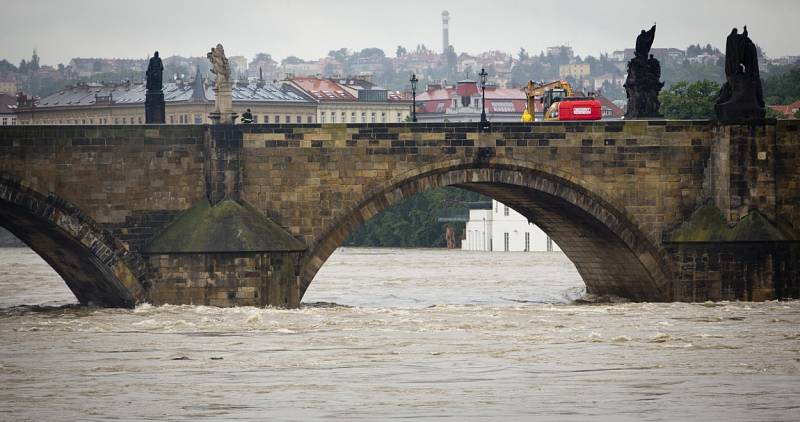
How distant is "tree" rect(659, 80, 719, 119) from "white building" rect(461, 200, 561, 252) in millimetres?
9583

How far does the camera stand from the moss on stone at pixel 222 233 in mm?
47938

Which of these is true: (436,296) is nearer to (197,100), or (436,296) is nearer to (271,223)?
(271,223)

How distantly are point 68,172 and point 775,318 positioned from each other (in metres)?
17.4

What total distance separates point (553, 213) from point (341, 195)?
24.7 ft

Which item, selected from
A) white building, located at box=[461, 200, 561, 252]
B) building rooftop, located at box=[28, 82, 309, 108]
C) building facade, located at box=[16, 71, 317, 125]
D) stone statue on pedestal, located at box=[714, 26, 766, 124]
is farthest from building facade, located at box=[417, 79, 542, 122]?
stone statue on pedestal, located at box=[714, 26, 766, 124]

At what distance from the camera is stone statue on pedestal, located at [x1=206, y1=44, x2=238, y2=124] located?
49406 millimetres

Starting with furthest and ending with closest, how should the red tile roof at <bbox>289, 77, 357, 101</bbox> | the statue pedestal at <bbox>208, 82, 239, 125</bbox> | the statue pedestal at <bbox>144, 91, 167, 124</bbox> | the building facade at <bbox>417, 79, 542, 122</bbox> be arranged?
1. the building facade at <bbox>417, 79, 542, 122</bbox>
2. the red tile roof at <bbox>289, 77, 357, 101</bbox>
3. the statue pedestal at <bbox>144, 91, 167, 124</bbox>
4. the statue pedestal at <bbox>208, 82, 239, 125</bbox>

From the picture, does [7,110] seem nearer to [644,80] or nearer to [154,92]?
[644,80]

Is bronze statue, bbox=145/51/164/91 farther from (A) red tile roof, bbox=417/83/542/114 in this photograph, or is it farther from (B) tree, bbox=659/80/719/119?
(A) red tile roof, bbox=417/83/542/114

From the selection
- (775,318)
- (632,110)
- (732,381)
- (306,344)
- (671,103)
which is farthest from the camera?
(671,103)

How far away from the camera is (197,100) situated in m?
128

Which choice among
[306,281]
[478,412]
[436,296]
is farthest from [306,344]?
[436,296]

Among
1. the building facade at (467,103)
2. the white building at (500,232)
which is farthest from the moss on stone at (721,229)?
the building facade at (467,103)

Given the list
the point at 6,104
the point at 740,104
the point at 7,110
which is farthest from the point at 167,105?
the point at 740,104
